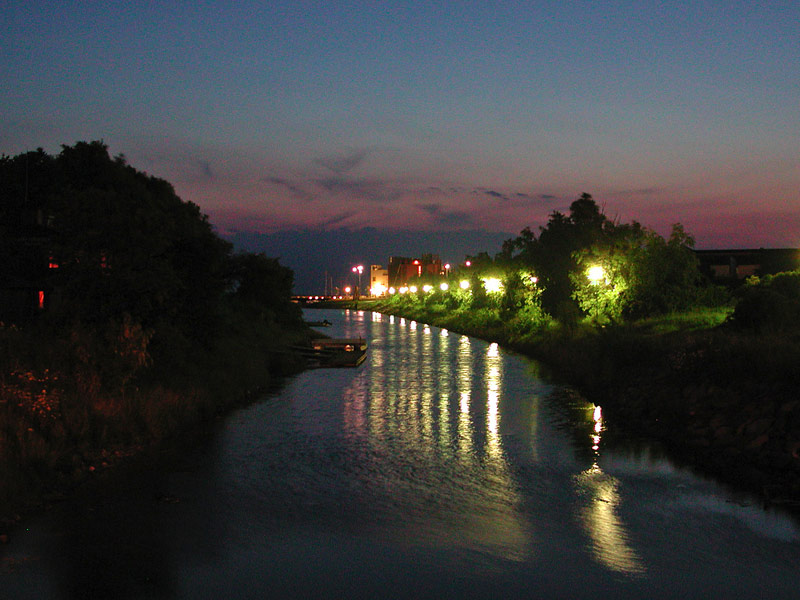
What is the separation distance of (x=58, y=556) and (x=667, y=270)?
106 feet

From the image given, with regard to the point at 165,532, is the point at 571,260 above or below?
above

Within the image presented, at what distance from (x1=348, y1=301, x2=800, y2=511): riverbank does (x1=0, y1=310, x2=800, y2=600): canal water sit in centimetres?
102

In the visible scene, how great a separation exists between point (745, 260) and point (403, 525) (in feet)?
243

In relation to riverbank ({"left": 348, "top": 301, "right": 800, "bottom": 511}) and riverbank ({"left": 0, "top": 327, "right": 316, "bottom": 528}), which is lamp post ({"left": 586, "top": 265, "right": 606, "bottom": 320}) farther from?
riverbank ({"left": 0, "top": 327, "right": 316, "bottom": 528})

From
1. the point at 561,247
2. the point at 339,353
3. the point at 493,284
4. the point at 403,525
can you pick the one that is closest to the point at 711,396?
the point at 403,525

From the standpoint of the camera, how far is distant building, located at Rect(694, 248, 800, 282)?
69625 mm

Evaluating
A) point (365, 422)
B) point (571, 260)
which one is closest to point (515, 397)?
point (365, 422)

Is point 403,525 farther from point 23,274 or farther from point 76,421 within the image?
point 23,274

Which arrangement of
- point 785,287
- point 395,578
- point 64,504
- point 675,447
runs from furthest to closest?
point 785,287 < point 675,447 < point 64,504 < point 395,578

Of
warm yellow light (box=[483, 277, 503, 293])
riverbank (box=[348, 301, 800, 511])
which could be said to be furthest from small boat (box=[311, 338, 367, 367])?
warm yellow light (box=[483, 277, 503, 293])

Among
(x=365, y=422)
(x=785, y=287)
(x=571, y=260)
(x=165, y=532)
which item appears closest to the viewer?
(x=165, y=532)

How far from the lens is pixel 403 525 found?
11.4 meters

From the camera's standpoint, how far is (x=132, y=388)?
17781 millimetres

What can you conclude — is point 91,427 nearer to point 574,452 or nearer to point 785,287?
point 574,452
